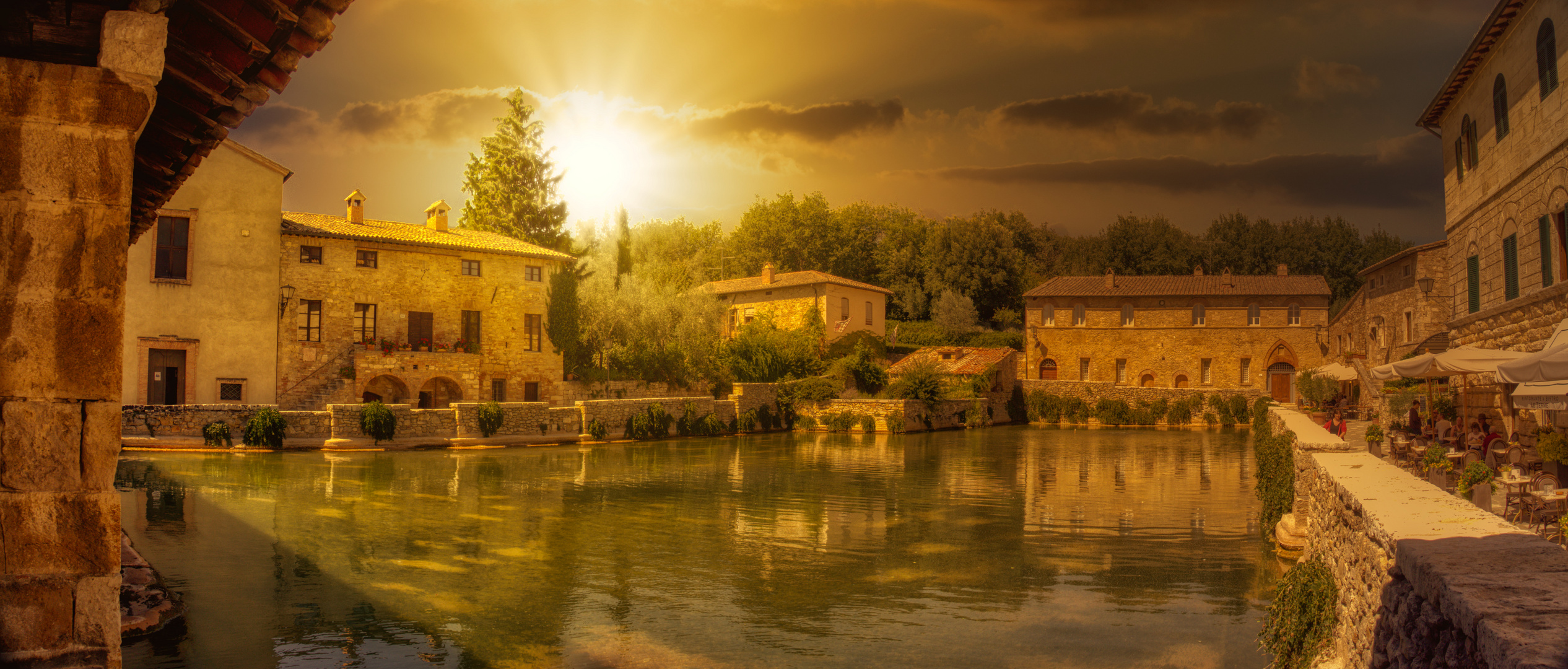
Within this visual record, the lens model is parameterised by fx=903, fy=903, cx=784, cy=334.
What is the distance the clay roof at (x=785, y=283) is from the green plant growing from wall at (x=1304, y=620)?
3797 cm

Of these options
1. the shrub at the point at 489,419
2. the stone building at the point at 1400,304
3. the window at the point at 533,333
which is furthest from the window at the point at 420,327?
the stone building at the point at 1400,304

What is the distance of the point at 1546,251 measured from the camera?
1293 centimetres

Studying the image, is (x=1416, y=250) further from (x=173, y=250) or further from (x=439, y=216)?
(x=173, y=250)

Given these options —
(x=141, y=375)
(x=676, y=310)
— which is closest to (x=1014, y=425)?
(x=676, y=310)

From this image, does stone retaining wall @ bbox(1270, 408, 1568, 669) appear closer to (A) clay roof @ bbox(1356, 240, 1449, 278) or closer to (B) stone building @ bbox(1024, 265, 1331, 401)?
(A) clay roof @ bbox(1356, 240, 1449, 278)

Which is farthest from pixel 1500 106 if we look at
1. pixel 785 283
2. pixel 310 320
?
pixel 785 283

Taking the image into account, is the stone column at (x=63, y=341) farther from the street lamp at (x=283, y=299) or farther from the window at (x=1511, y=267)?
the street lamp at (x=283, y=299)

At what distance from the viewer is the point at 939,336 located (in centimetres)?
4994

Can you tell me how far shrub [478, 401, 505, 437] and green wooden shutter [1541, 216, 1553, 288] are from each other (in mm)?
24206

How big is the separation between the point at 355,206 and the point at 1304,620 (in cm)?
3176

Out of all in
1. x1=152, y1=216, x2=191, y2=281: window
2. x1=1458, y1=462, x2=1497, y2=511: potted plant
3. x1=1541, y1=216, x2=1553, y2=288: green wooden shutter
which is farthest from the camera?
x1=152, y1=216, x2=191, y2=281: window

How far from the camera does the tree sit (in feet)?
136

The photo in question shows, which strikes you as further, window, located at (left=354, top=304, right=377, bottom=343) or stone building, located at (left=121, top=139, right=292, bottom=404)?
window, located at (left=354, top=304, right=377, bottom=343)

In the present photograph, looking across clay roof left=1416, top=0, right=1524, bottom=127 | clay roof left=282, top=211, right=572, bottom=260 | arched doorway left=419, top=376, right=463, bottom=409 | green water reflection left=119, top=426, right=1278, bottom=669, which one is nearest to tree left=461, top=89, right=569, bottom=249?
clay roof left=282, top=211, right=572, bottom=260
